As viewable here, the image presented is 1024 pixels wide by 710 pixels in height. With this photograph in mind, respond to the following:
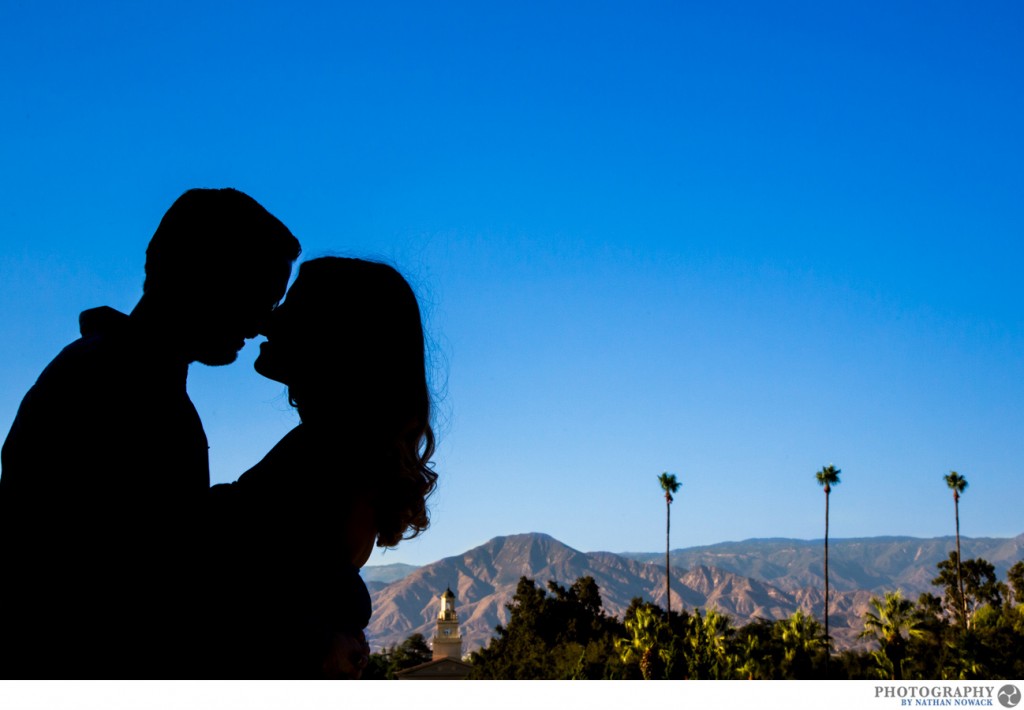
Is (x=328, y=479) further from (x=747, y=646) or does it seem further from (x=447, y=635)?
(x=447, y=635)

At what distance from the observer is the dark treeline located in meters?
57.2

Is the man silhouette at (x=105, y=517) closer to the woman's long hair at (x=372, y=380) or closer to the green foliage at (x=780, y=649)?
the woman's long hair at (x=372, y=380)

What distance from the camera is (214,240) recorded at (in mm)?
1721

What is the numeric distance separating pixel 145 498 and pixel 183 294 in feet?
1.34

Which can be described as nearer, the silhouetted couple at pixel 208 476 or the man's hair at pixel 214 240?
the silhouetted couple at pixel 208 476

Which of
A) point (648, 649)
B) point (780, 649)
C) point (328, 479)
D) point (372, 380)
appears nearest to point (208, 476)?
point (328, 479)

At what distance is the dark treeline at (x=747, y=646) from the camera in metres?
57.2

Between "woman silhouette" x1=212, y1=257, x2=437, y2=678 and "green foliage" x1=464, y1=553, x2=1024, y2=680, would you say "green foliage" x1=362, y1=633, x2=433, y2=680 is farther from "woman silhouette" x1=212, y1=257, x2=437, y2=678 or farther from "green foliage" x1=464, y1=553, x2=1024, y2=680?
"woman silhouette" x1=212, y1=257, x2=437, y2=678

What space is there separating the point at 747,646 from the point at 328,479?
6364cm

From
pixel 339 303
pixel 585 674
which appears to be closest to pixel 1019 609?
pixel 585 674
